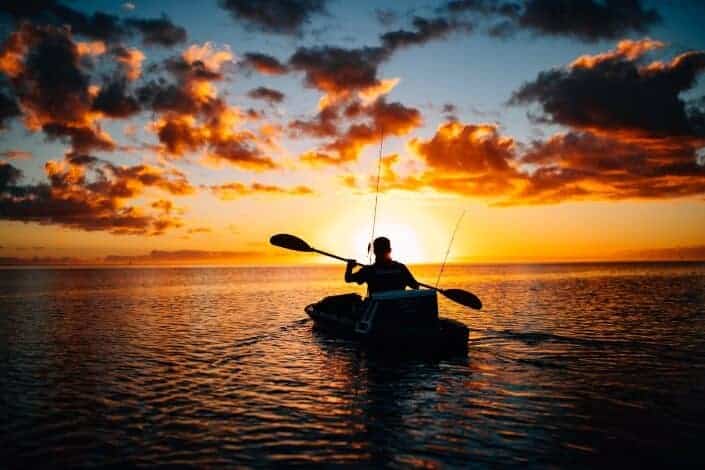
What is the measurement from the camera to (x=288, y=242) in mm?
20328

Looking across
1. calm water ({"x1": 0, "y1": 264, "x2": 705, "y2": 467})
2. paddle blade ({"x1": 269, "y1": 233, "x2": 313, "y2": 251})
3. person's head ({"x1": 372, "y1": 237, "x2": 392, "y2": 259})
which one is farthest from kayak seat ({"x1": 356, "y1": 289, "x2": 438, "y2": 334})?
paddle blade ({"x1": 269, "y1": 233, "x2": 313, "y2": 251})

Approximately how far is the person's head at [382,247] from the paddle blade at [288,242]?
4526 mm

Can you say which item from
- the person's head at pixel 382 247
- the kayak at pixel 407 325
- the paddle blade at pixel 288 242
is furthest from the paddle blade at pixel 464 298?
the paddle blade at pixel 288 242

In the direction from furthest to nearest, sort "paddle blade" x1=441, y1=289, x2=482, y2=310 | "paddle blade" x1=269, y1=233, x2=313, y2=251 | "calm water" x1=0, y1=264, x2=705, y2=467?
"paddle blade" x1=269, y1=233, x2=313, y2=251
"paddle blade" x1=441, y1=289, x2=482, y2=310
"calm water" x1=0, y1=264, x2=705, y2=467

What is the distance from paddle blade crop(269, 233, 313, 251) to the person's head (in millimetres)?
4526

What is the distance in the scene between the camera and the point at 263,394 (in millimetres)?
12305

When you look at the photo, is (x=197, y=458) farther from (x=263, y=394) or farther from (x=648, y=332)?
(x=648, y=332)

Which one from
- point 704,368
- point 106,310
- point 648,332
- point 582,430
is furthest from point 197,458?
point 106,310

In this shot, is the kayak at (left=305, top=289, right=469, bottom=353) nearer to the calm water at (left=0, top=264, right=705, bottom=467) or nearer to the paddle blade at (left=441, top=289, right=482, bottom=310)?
the calm water at (left=0, top=264, right=705, bottom=467)

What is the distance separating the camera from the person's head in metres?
16.3

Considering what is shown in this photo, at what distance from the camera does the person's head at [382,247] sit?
16.3 m

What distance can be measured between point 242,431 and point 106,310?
32193 millimetres

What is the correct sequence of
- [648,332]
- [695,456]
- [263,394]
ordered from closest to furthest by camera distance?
[695,456] < [263,394] < [648,332]

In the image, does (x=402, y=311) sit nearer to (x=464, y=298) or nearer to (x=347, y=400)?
(x=464, y=298)
